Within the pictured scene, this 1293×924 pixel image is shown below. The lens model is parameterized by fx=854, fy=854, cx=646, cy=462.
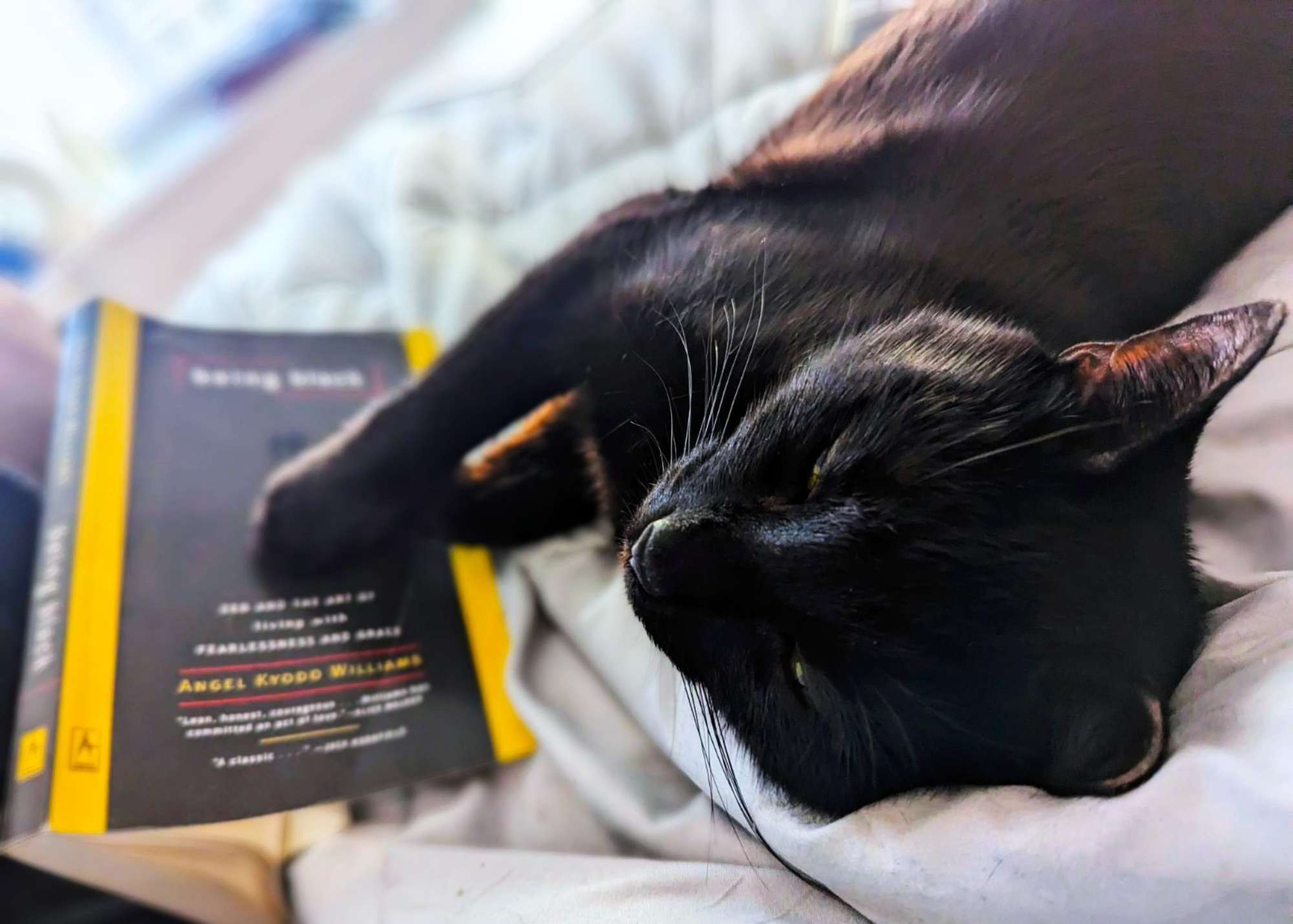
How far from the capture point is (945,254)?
0.44 m

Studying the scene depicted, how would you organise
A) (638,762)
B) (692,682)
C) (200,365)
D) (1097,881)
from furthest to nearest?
(200,365) < (638,762) < (692,682) < (1097,881)

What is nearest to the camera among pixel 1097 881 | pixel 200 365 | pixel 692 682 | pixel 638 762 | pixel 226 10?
pixel 1097 881

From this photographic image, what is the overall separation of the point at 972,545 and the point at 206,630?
563 millimetres

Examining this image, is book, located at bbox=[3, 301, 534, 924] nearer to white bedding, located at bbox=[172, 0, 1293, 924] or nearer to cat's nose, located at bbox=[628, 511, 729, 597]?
white bedding, located at bbox=[172, 0, 1293, 924]

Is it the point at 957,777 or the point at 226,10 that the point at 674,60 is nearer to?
the point at 957,777

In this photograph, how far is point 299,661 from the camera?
66 cm

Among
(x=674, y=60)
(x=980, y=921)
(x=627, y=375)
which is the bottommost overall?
(x=980, y=921)

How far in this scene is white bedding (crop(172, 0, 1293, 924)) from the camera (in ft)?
1.25

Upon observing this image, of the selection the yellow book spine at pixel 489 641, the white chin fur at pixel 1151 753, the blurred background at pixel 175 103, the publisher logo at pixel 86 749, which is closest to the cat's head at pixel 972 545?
the white chin fur at pixel 1151 753

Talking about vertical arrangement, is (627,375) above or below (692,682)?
above

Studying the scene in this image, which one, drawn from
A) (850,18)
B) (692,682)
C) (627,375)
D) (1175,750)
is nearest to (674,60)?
(850,18)

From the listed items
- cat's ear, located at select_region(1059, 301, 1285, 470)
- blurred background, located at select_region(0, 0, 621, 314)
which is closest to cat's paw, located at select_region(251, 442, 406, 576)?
cat's ear, located at select_region(1059, 301, 1285, 470)

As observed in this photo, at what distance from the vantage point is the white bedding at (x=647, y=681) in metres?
0.38

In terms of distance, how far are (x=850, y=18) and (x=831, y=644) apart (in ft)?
1.70
